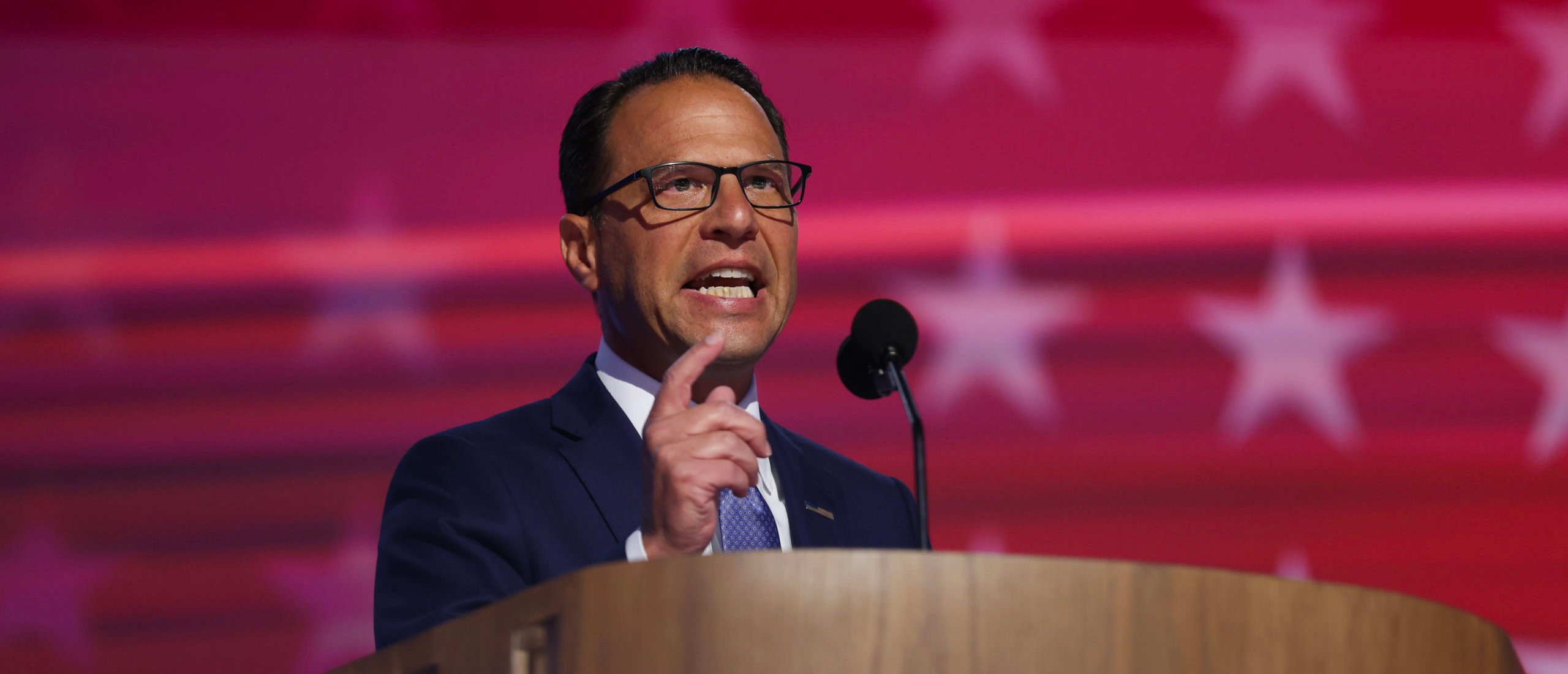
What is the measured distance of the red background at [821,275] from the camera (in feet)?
8.86

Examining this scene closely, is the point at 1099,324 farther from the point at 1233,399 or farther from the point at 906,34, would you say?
the point at 906,34

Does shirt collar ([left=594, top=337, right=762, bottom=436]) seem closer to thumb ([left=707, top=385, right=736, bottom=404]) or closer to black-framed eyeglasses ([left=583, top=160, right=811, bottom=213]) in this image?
black-framed eyeglasses ([left=583, top=160, right=811, bottom=213])

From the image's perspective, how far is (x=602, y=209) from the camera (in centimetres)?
208

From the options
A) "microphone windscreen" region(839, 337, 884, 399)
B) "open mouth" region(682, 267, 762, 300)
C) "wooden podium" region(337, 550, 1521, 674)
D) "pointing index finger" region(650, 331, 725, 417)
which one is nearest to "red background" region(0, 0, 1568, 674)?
"open mouth" region(682, 267, 762, 300)

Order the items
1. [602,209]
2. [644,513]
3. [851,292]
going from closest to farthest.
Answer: [644,513], [602,209], [851,292]

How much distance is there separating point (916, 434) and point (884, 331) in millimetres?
149

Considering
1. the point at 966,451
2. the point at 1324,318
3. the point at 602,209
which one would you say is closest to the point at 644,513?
the point at 602,209

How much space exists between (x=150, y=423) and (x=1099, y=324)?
1.71 meters

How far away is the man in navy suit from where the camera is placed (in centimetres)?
176

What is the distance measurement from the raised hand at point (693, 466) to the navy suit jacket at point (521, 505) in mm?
130

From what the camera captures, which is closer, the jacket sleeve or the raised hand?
the raised hand

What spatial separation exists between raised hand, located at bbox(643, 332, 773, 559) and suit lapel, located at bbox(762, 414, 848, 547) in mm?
656

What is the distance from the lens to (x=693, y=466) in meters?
1.30

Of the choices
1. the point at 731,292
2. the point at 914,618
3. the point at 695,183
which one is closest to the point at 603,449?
the point at 731,292
